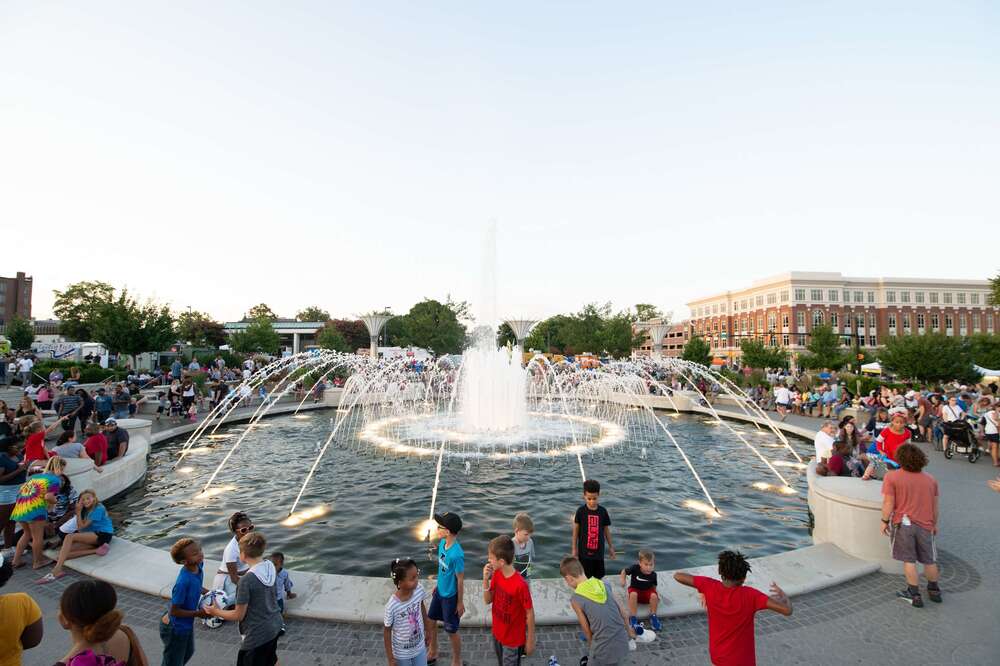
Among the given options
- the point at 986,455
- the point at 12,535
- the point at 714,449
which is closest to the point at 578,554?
the point at 12,535

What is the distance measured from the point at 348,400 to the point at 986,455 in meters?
28.5

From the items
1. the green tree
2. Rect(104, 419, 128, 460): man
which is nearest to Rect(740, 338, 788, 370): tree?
the green tree

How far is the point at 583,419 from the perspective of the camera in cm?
2420

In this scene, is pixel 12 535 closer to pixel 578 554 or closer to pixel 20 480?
pixel 20 480

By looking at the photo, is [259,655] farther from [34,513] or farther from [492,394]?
[492,394]

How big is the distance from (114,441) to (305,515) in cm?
497

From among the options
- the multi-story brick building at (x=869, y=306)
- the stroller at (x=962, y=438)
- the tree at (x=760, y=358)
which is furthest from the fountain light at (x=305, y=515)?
the multi-story brick building at (x=869, y=306)

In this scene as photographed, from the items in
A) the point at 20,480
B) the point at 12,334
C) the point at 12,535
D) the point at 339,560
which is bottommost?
the point at 339,560

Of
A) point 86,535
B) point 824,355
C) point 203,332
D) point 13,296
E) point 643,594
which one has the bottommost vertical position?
point 643,594

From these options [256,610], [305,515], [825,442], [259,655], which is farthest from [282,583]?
[825,442]

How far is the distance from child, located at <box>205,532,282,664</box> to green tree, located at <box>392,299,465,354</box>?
259ft

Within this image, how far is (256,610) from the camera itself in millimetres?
4301

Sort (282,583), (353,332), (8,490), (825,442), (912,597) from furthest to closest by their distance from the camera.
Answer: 1. (353,332)
2. (825,442)
3. (8,490)
4. (912,597)
5. (282,583)

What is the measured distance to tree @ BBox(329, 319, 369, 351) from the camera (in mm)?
103062
